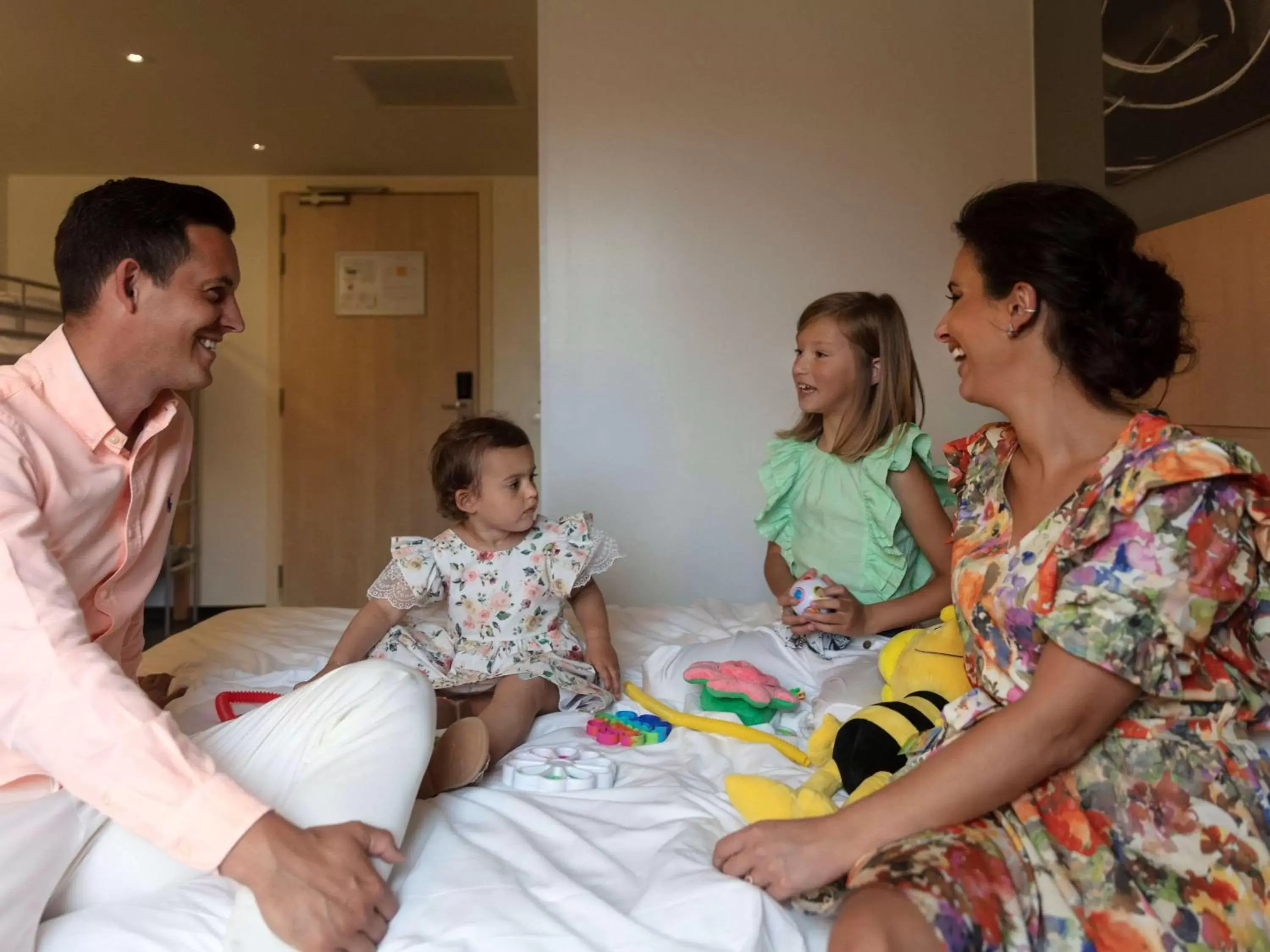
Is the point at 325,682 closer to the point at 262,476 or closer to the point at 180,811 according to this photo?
the point at 180,811

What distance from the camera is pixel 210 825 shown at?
811 mm

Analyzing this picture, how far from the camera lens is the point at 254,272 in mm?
4637

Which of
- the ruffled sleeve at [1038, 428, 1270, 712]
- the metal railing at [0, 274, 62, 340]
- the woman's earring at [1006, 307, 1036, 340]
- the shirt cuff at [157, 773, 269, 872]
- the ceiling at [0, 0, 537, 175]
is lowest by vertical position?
the shirt cuff at [157, 773, 269, 872]

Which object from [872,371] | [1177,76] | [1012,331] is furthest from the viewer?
[1177,76]

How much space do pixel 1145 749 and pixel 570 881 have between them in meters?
0.54

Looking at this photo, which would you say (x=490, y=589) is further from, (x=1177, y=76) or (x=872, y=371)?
(x=1177, y=76)

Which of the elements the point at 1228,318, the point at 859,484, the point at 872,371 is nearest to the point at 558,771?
the point at 859,484

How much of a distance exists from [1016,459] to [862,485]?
69cm

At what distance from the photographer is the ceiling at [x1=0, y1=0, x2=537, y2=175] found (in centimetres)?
298

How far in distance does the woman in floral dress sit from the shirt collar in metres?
0.81

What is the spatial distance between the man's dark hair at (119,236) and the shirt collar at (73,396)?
0.06 m

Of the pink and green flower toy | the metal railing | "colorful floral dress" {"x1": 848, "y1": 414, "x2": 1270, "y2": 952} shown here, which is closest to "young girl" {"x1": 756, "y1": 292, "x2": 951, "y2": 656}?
the pink and green flower toy

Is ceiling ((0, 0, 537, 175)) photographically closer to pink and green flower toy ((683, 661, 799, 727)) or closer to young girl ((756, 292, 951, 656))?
young girl ((756, 292, 951, 656))

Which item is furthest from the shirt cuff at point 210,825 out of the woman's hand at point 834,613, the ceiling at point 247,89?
the ceiling at point 247,89
